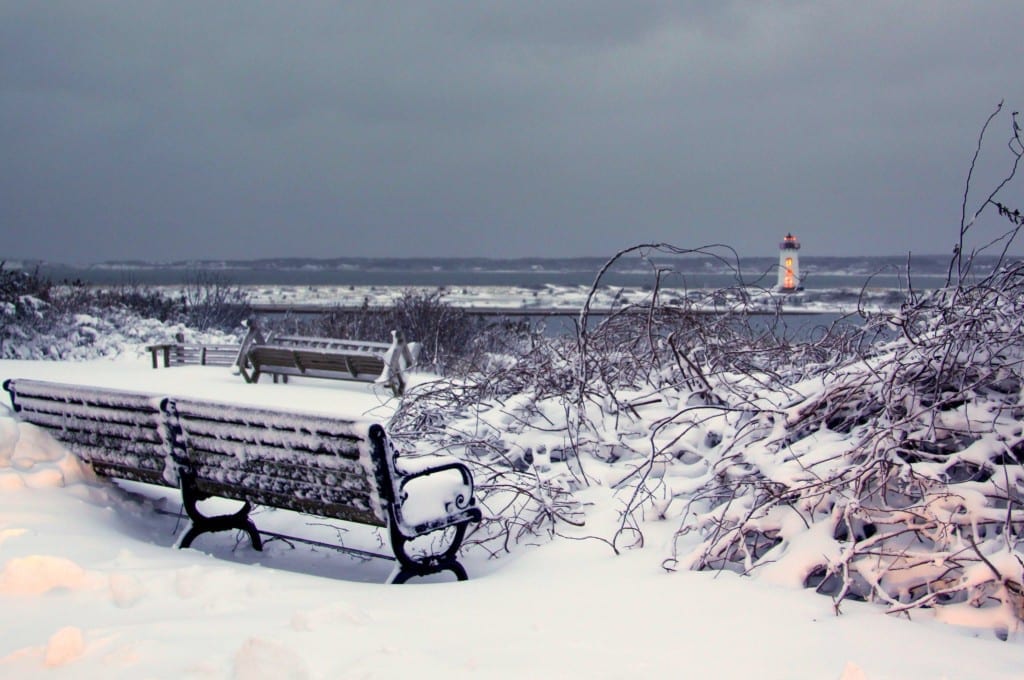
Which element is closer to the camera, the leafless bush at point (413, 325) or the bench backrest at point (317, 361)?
the bench backrest at point (317, 361)

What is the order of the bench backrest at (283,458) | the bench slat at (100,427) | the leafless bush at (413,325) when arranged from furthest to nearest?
1. the leafless bush at (413,325)
2. the bench slat at (100,427)
3. the bench backrest at (283,458)

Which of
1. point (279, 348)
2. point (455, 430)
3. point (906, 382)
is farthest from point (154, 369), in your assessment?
point (906, 382)

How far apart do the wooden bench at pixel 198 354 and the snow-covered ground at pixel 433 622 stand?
12.2 metres

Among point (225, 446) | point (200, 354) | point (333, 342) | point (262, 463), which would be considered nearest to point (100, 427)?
point (225, 446)

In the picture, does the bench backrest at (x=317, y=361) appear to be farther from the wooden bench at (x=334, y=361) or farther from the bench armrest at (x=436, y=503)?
the bench armrest at (x=436, y=503)

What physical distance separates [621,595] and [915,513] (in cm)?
131

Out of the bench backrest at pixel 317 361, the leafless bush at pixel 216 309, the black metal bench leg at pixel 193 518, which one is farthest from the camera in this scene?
the leafless bush at pixel 216 309

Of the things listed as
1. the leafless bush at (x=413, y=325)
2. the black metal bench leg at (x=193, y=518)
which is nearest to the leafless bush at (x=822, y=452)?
the black metal bench leg at (x=193, y=518)

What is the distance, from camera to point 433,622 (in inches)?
137

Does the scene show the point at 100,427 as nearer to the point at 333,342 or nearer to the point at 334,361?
the point at 334,361

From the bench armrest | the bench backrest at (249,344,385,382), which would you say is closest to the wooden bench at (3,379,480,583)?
the bench armrest

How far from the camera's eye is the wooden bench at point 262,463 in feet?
14.3

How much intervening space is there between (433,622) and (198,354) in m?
15.0

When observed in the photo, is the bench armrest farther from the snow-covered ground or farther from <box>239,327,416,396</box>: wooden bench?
<box>239,327,416,396</box>: wooden bench
